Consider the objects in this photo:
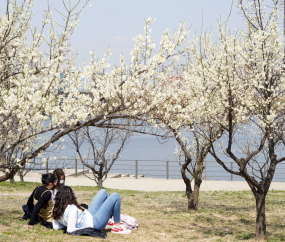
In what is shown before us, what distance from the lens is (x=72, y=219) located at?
5016 mm

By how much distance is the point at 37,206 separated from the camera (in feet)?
17.1

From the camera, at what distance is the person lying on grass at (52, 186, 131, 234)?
199 inches

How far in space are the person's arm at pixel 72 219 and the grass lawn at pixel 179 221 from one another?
0.41 ft

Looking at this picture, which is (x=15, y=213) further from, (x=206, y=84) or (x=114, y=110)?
(x=206, y=84)

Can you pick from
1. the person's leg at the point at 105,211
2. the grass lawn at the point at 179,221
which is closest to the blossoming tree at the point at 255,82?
the grass lawn at the point at 179,221

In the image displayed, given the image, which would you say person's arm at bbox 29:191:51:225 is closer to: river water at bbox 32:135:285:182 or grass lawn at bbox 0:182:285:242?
grass lawn at bbox 0:182:285:242

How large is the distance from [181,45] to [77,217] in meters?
3.08

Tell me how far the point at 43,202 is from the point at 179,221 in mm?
2917

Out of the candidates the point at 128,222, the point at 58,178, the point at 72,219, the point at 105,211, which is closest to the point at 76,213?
the point at 72,219

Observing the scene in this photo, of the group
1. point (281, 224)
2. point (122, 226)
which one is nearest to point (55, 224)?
point (122, 226)

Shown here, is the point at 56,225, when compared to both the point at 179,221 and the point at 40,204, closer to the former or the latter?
the point at 40,204

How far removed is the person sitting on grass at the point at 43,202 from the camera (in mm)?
5254

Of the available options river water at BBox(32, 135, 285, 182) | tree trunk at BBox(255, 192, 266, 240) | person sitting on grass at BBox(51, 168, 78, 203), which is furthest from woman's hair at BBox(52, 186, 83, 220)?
tree trunk at BBox(255, 192, 266, 240)

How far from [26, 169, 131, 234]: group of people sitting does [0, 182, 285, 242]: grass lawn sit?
0.19m
